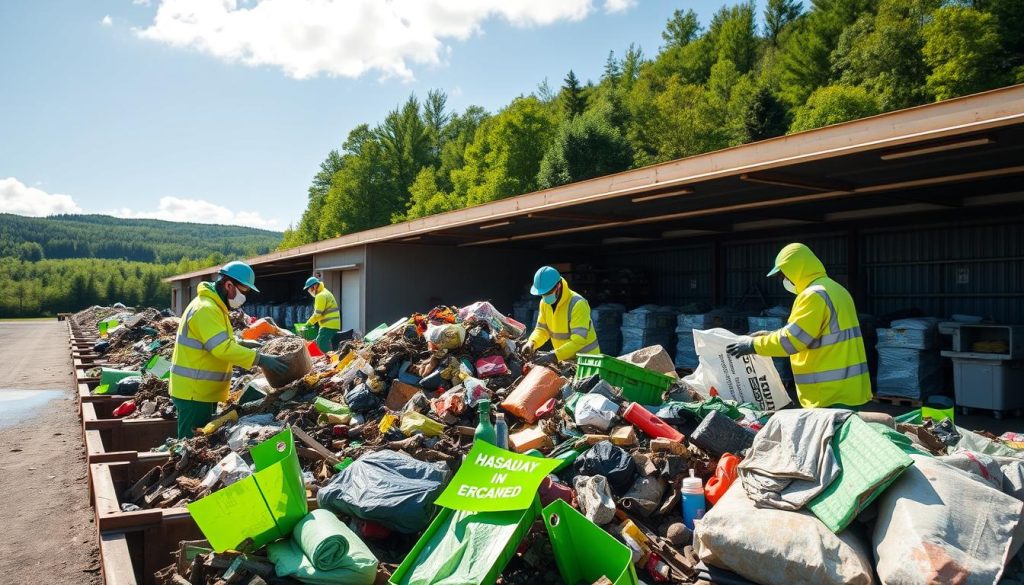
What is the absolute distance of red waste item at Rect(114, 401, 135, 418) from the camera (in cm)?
Answer: 760

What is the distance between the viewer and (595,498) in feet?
12.1

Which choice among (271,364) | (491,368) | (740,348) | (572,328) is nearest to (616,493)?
(740,348)

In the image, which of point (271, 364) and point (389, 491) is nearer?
point (389, 491)

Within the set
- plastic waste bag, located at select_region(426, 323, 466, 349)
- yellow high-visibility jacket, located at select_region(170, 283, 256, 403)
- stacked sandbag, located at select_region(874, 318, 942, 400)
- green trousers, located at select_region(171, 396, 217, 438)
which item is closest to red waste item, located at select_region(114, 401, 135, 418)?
green trousers, located at select_region(171, 396, 217, 438)

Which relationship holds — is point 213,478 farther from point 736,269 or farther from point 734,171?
point 736,269

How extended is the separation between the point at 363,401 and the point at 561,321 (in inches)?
90.1

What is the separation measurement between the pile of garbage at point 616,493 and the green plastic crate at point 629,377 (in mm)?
17

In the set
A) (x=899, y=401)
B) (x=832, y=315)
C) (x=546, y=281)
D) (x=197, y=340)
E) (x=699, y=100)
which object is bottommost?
(x=899, y=401)

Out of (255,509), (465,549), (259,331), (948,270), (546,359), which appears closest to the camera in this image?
(465,549)

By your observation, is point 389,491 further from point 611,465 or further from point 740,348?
point 740,348

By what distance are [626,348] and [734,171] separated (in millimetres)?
6953

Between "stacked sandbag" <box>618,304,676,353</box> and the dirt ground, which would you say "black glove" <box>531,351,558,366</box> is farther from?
"stacked sandbag" <box>618,304,676,353</box>

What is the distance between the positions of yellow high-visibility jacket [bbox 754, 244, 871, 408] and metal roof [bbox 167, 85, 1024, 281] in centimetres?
229

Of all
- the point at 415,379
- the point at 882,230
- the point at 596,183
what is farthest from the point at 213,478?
the point at 882,230
